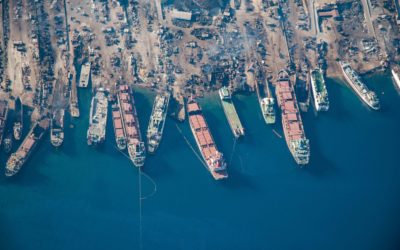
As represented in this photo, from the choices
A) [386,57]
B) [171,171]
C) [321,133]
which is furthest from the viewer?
[386,57]

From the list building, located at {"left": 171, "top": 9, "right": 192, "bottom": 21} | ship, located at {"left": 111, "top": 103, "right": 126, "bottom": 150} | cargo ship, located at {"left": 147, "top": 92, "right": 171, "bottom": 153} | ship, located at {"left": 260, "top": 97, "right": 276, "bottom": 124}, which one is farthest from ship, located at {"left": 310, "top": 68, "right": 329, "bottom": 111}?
ship, located at {"left": 111, "top": 103, "right": 126, "bottom": 150}

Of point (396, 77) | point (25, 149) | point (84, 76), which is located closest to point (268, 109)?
point (396, 77)

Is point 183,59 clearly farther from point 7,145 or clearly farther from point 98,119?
point 7,145

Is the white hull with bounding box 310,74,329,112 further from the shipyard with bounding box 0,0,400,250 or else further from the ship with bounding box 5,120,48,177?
the ship with bounding box 5,120,48,177

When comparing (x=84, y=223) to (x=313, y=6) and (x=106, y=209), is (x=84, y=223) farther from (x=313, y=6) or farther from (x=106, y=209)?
(x=313, y=6)

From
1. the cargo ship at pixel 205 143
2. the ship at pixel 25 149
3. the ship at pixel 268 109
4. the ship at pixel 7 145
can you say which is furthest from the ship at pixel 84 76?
the ship at pixel 268 109

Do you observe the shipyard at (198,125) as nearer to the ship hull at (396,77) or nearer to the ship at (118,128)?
the ship at (118,128)

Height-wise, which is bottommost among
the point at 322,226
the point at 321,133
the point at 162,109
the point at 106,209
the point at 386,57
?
the point at 322,226

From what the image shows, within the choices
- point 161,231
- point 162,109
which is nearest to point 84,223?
point 161,231
